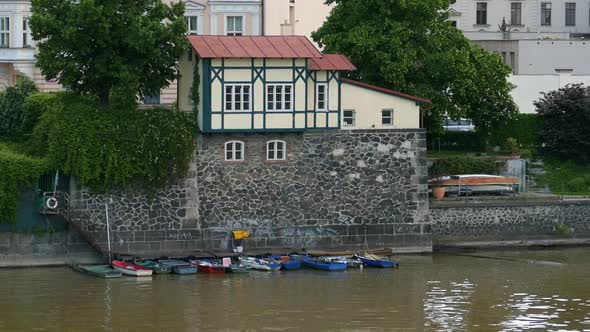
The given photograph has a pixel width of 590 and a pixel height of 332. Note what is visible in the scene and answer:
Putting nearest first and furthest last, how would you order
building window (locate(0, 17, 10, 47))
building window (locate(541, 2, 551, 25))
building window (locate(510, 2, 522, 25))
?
building window (locate(0, 17, 10, 47))
building window (locate(510, 2, 522, 25))
building window (locate(541, 2, 551, 25))

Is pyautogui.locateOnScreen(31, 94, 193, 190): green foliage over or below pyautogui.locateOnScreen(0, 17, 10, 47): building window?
below

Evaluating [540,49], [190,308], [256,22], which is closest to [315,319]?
[190,308]

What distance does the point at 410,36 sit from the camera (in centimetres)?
6366

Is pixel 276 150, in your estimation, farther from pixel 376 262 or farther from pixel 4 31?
pixel 4 31

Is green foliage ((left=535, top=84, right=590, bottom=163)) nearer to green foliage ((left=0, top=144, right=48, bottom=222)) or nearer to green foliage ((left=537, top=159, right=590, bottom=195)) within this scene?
green foliage ((left=537, top=159, right=590, bottom=195))

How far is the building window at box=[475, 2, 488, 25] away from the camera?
286 feet

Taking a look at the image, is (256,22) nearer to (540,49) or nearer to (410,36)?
(410,36)

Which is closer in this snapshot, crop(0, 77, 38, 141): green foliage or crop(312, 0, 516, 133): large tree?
crop(0, 77, 38, 141): green foliage

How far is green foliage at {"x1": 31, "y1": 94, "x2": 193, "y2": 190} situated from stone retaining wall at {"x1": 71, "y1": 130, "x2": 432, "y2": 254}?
2.30 feet

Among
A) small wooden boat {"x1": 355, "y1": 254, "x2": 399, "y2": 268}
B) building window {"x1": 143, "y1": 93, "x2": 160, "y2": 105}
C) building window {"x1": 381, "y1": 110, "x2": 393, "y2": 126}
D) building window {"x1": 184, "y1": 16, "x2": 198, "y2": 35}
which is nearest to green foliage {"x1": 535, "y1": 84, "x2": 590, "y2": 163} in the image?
building window {"x1": 381, "y1": 110, "x2": 393, "y2": 126}

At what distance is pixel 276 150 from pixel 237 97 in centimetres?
246

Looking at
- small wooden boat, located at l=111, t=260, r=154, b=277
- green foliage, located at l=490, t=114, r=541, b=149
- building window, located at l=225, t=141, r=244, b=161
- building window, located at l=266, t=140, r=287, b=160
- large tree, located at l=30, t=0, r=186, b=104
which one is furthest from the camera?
green foliage, located at l=490, t=114, r=541, b=149

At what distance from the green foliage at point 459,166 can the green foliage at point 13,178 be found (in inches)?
656

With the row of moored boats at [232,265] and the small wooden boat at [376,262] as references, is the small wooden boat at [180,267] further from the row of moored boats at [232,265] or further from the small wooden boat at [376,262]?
the small wooden boat at [376,262]
